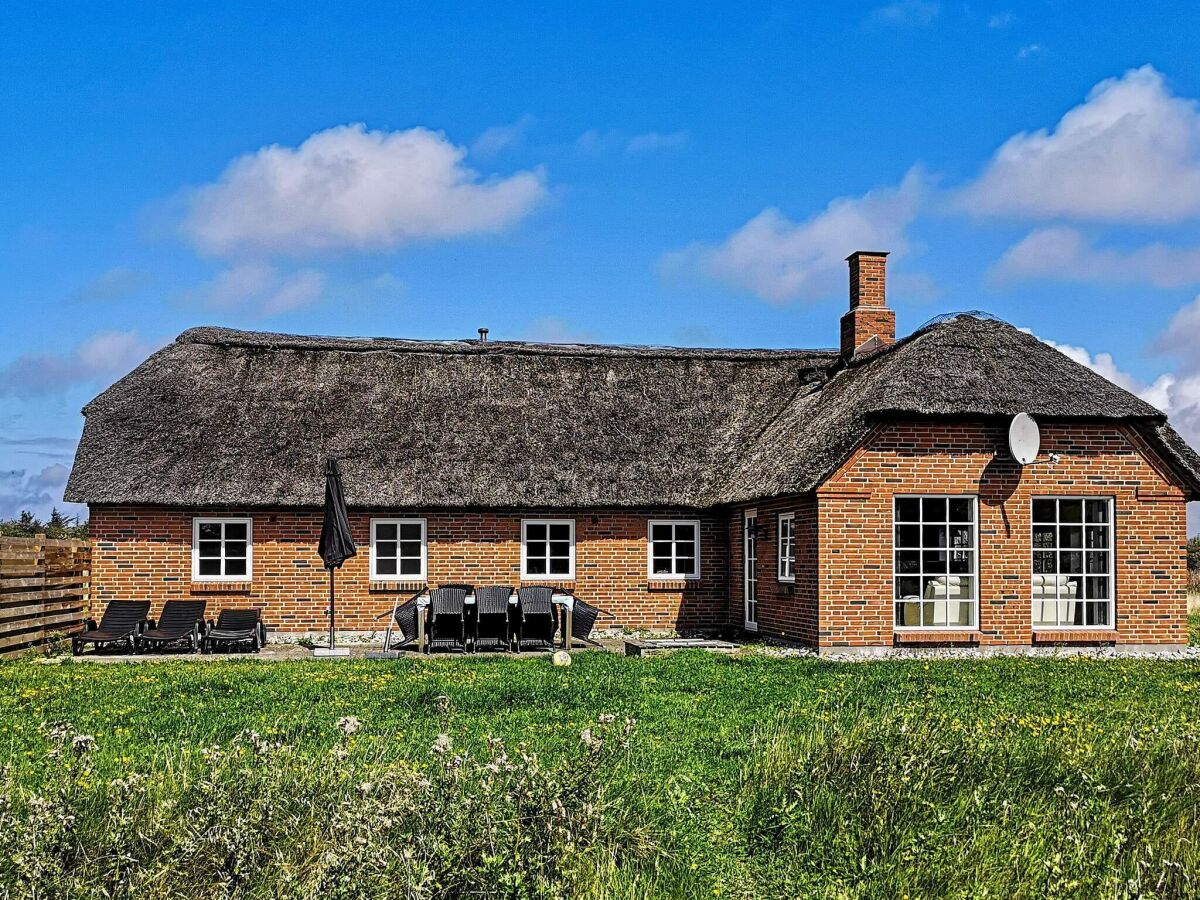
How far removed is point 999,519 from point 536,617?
23.7 feet

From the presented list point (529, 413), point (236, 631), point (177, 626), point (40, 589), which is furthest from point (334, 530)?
point (529, 413)

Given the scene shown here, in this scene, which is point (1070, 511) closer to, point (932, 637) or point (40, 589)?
point (932, 637)

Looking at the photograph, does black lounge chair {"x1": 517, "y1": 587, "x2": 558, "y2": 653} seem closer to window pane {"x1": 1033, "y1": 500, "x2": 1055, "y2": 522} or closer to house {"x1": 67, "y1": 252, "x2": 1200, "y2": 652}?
house {"x1": 67, "y1": 252, "x2": 1200, "y2": 652}

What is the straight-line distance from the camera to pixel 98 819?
257 inches

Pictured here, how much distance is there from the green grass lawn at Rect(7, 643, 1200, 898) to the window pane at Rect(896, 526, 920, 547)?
7.23 m

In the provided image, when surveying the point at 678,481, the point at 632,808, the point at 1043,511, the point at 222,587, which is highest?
the point at 678,481

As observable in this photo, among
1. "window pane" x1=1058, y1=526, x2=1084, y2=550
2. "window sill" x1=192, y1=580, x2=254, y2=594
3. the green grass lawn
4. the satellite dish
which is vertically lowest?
the green grass lawn

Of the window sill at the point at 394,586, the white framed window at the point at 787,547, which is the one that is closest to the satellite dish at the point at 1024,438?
the white framed window at the point at 787,547

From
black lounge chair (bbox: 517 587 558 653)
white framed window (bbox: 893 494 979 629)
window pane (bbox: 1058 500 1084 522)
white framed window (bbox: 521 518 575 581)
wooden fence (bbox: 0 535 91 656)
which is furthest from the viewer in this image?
white framed window (bbox: 521 518 575 581)

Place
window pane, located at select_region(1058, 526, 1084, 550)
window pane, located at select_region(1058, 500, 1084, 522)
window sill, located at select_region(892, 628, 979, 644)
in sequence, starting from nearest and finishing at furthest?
window sill, located at select_region(892, 628, 979, 644) < window pane, located at select_region(1058, 526, 1084, 550) < window pane, located at select_region(1058, 500, 1084, 522)

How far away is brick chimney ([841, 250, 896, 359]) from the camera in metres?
22.5

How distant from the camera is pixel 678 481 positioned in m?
Answer: 21.9

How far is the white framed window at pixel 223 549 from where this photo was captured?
20.9 metres

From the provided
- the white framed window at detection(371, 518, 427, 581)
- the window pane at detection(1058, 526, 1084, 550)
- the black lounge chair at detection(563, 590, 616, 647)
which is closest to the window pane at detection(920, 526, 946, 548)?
the window pane at detection(1058, 526, 1084, 550)
